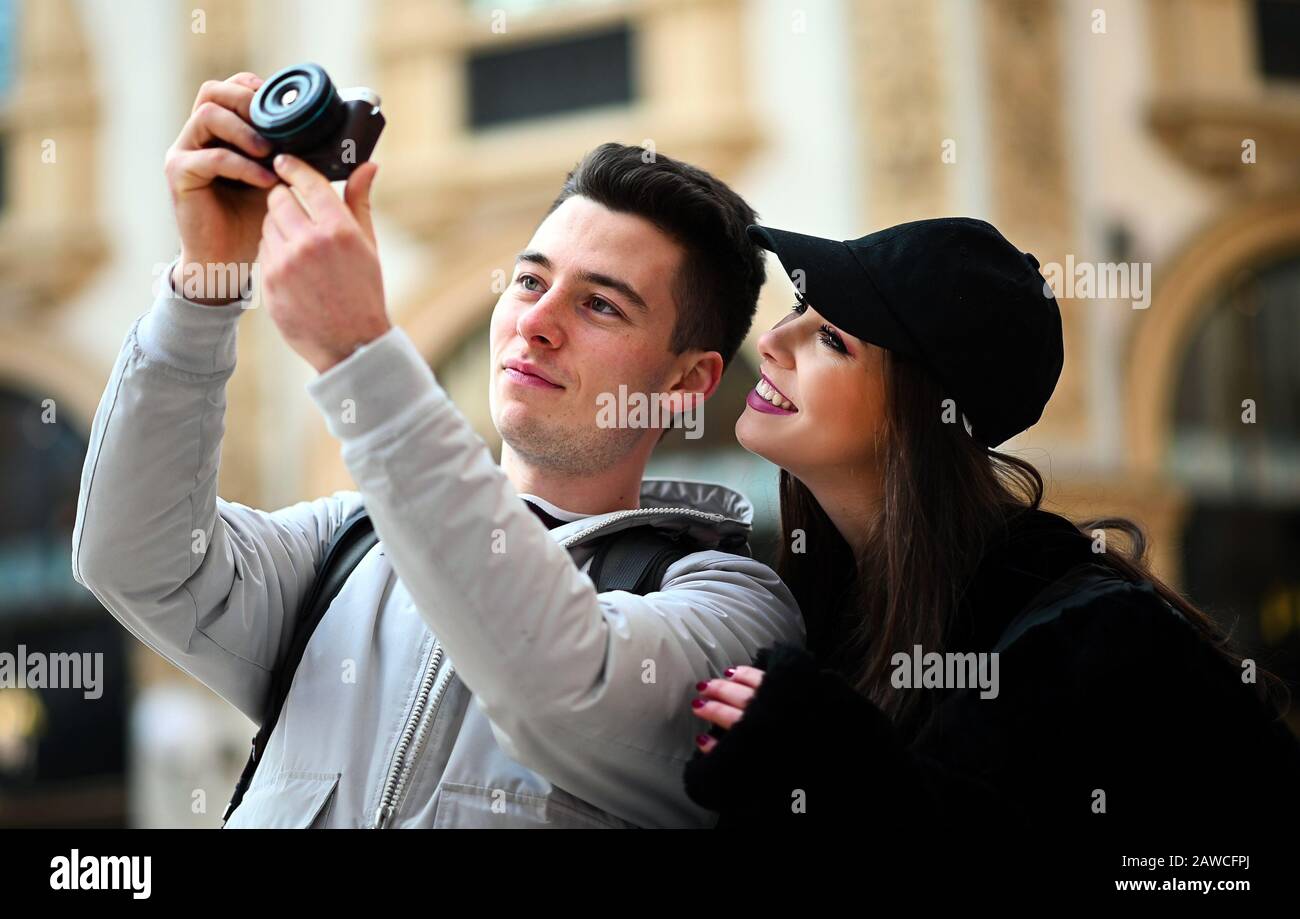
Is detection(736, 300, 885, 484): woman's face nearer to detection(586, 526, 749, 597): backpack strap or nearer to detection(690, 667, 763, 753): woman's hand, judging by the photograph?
detection(586, 526, 749, 597): backpack strap

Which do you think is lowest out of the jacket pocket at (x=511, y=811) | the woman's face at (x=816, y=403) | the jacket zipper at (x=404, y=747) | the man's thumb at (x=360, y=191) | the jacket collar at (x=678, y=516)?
the jacket pocket at (x=511, y=811)

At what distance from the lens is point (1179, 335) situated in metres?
8.88

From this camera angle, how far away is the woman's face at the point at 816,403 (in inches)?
79.7

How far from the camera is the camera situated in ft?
5.19

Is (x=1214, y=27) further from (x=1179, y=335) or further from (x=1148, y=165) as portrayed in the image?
(x=1179, y=335)

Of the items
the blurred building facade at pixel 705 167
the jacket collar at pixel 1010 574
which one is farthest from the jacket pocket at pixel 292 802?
the blurred building facade at pixel 705 167

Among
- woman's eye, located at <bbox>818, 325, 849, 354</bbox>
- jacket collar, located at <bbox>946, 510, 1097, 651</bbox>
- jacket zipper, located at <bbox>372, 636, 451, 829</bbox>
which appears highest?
woman's eye, located at <bbox>818, 325, 849, 354</bbox>

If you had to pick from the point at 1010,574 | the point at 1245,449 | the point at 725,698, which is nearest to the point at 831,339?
the point at 1010,574

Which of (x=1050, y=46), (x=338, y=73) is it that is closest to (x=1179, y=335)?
(x=1050, y=46)

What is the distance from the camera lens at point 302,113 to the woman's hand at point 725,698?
2.45 ft

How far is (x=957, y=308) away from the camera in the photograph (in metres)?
1.93

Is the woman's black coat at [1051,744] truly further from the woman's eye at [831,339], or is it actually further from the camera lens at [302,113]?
the camera lens at [302,113]

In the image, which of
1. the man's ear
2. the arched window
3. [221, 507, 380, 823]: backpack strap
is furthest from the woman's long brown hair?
the arched window

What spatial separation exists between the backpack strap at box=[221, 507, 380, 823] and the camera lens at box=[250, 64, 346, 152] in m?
0.59
